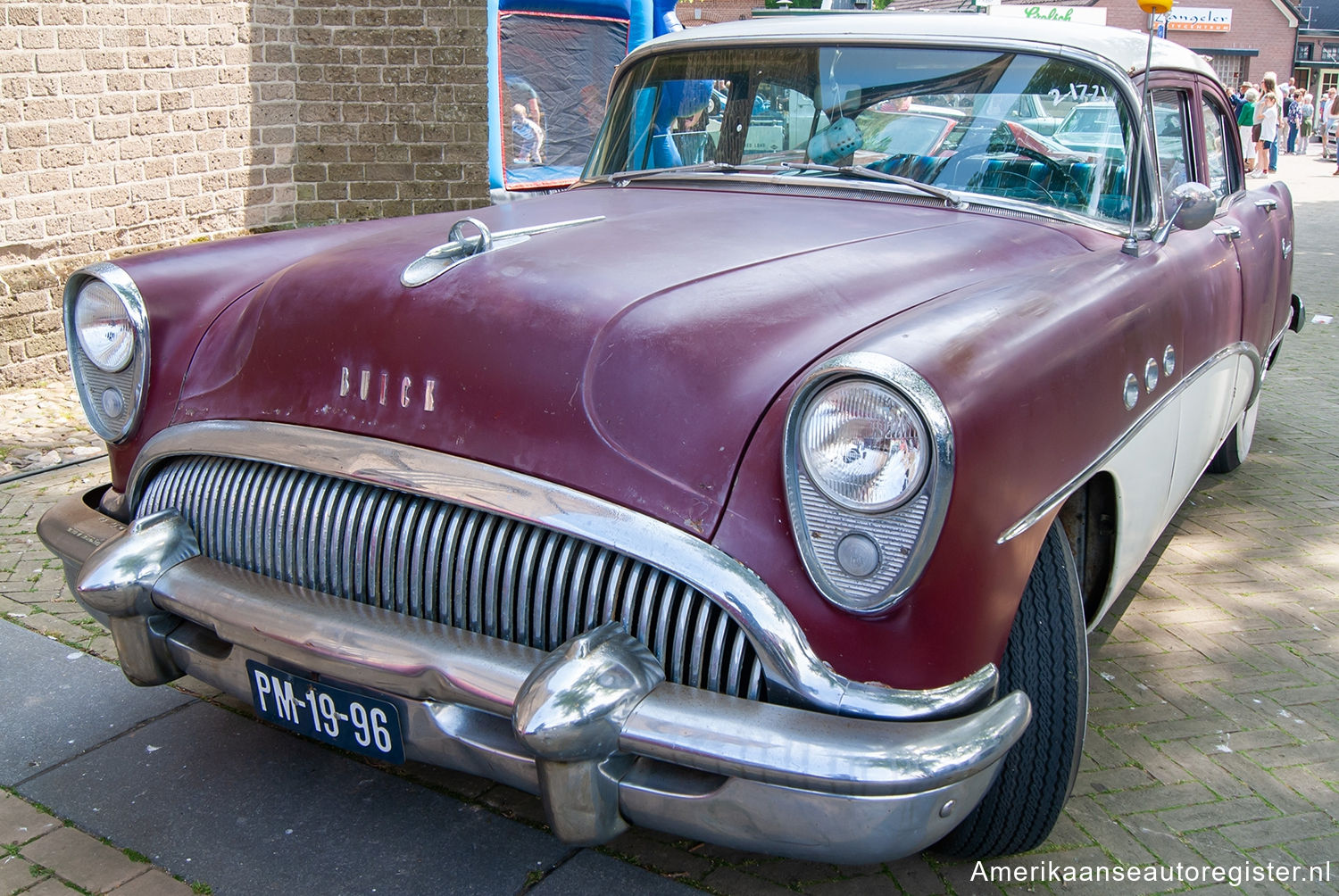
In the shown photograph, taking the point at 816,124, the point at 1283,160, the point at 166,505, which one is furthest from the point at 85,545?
the point at 1283,160

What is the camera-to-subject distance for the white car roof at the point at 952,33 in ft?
9.72

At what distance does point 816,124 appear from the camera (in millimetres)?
3096

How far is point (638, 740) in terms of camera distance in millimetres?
1718

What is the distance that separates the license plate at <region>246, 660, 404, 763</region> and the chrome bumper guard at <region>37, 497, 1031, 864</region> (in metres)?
0.05

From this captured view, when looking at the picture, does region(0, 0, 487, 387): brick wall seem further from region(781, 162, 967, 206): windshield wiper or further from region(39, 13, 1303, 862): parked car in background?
region(781, 162, 967, 206): windshield wiper

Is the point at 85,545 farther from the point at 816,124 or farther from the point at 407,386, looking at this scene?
the point at 816,124

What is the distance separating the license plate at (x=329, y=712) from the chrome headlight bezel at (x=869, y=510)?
0.79 m

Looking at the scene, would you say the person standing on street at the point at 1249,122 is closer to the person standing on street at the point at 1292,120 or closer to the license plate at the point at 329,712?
the person standing on street at the point at 1292,120

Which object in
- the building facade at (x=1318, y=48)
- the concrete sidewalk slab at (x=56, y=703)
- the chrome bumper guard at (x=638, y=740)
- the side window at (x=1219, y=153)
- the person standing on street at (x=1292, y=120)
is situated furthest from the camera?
the building facade at (x=1318, y=48)

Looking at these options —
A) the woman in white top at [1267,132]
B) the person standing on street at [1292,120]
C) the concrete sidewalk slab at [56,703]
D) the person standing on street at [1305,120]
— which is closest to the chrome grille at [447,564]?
the concrete sidewalk slab at [56,703]

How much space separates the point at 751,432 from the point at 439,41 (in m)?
7.18

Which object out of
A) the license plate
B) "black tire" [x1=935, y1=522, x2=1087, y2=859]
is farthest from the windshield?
the license plate

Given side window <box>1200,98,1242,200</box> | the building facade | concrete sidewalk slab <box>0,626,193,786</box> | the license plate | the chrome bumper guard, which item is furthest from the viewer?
the building facade

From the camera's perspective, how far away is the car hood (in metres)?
1.90
